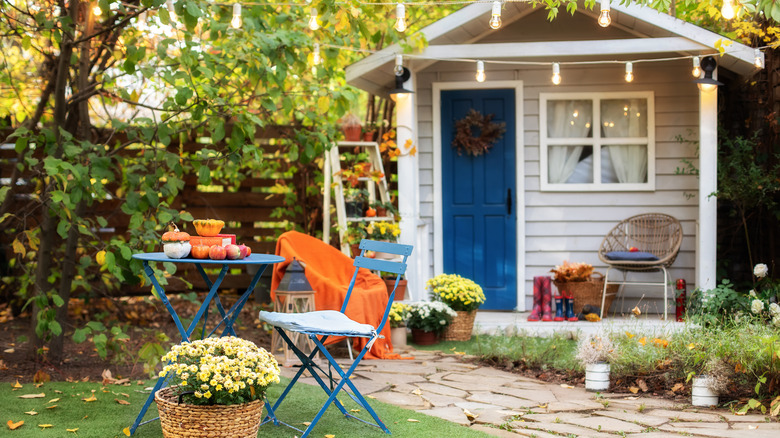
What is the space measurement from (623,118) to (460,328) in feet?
9.17

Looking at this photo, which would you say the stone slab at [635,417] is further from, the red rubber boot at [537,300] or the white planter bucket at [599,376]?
the red rubber boot at [537,300]

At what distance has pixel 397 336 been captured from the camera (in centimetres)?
630

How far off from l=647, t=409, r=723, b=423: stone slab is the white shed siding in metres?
3.40

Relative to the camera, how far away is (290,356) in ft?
17.9

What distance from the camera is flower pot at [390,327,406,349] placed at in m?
6.29

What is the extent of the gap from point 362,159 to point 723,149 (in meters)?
3.61

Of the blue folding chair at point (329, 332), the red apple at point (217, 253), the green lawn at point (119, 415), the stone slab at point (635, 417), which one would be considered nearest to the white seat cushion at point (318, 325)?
the blue folding chair at point (329, 332)

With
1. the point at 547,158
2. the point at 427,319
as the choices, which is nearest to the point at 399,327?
the point at 427,319

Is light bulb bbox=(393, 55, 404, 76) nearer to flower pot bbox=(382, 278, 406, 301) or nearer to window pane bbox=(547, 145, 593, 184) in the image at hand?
flower pot bbox=(382, 278, 406, 301)

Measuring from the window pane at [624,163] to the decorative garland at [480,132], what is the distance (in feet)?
3.54

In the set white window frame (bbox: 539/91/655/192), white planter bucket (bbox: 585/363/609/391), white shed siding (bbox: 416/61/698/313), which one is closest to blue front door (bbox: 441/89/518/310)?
white shed siding (bbox: 416/61/698/313)

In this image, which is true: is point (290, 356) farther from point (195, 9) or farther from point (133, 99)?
point (195, 9)

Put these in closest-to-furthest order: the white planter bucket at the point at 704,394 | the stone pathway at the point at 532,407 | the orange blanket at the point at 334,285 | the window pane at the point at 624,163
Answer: the stone pathway at the point at 532,407
the white planter bucket at the point at 704,394
the orange blanket at the point at 334,285
the window pane at the point at 624,163

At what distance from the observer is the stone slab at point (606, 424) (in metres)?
3.83
